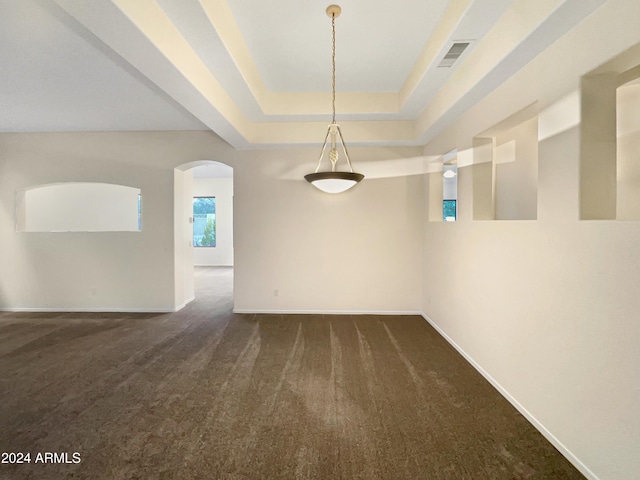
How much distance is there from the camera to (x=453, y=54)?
2.81 metres

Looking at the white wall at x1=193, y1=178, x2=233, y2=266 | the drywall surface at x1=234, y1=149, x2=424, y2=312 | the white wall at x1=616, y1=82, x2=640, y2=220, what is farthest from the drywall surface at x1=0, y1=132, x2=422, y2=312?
the white wall at x1=193, y1=178, x2=233, y2=266

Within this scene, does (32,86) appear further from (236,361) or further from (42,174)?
(236,361)

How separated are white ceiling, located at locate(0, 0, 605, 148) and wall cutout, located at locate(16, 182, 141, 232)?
3.60 m

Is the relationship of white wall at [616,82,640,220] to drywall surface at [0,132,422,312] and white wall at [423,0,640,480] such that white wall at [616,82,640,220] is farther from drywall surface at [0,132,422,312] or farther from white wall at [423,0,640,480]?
drywall surface at [0,132,422,312]

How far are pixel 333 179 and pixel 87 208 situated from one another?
844cm

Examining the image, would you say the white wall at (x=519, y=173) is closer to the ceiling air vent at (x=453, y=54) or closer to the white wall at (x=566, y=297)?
the white wall at (x=566, y=297)

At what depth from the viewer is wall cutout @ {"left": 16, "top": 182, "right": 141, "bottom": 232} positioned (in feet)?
26.8

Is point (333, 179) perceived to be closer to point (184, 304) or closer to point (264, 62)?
point (264, 62)

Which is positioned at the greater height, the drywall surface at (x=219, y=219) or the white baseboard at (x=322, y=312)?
the drywall surface at (x=219, y=219)

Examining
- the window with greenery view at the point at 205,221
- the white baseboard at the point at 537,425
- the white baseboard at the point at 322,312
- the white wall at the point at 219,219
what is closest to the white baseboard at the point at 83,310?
the white baseboard at the point at 322,312

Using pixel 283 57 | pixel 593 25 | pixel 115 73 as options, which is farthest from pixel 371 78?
pixel 115 73

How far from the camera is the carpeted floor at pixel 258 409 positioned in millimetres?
1981

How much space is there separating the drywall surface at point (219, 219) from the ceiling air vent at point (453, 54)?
9.14 metres

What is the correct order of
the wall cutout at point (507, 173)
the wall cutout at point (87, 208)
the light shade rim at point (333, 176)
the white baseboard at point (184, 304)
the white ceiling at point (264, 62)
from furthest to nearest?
1. the wall cutout at point (87, 208)
2. the white baseboard at point (184, 304)
3. the wall cutout at point (507, 173)
4. the light shade rim at point (333, 176)
5. the white ceiling at point (264, 62)
